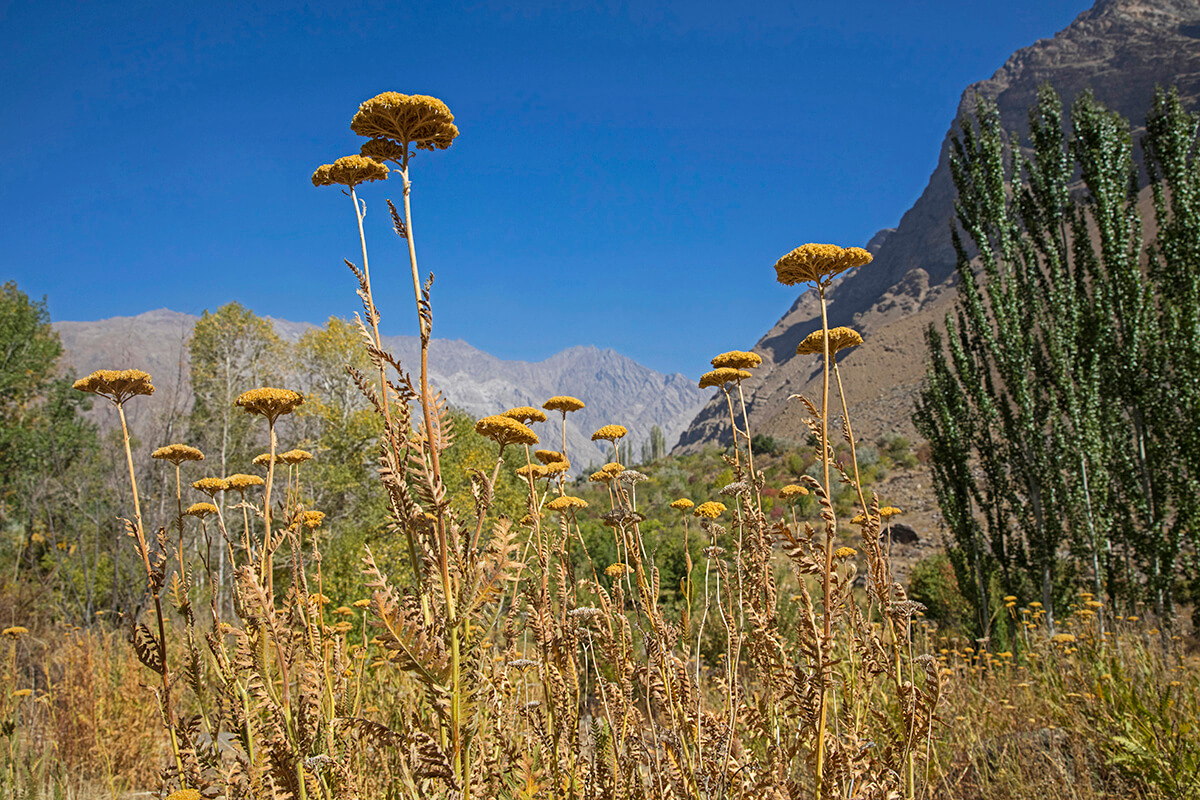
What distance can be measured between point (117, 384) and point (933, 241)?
110817mm

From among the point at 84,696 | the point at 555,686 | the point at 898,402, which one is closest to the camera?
the point at 555,686

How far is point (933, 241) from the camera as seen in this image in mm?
94062

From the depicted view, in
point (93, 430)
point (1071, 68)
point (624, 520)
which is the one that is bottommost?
point (624, 520)

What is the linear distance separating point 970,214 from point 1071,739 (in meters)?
9.97

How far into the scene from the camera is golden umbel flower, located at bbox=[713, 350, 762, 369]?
10.5ft

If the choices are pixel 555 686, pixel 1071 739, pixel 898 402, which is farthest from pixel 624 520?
pixel 898 402

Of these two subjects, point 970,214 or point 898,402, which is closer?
point 970,214

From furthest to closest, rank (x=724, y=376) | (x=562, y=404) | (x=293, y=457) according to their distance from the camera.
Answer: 1. (x=562, y=404)
2. (x=724, y=376)
3. (x=293, y=457)

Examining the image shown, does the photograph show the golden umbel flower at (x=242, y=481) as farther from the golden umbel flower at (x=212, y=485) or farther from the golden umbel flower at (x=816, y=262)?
the golden umbel flower at (x=816, y=262)

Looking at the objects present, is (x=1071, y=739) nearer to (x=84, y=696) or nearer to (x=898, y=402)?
(x=84, y=696)

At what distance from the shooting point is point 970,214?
35.6ft

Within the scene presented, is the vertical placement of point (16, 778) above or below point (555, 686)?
below

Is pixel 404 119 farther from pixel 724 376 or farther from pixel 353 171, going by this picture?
pixel 724 376

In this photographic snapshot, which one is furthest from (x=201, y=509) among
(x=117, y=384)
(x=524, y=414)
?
(x=524, y=414)
